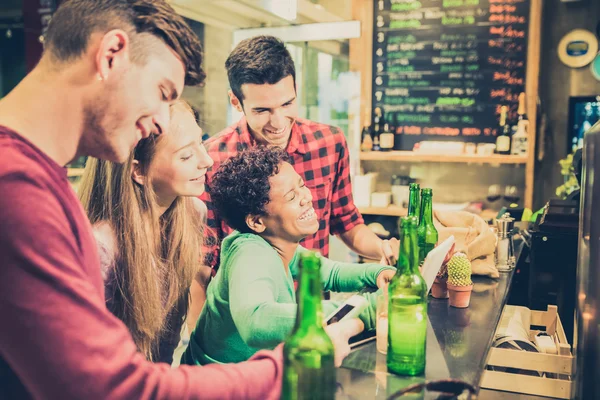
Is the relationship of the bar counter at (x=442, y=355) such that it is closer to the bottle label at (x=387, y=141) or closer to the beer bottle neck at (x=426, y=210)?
the beer bottle neck at (x=426, y=210)

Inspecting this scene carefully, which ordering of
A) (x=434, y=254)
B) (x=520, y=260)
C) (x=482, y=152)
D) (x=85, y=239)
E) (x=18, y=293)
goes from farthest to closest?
(x=482, y=152) < (x=520, y=260) < (x=434, y=254) < (x=85, y=239) < (x=18, y=293)

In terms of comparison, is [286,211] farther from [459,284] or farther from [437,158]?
[437,158]

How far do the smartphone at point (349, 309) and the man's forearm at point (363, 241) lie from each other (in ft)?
3.73

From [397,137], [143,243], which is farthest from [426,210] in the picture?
[397,137]

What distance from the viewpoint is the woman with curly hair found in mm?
1400

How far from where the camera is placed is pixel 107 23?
38.8 inches

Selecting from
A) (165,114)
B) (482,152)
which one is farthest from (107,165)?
(482,152)

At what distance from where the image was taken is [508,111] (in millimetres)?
4074

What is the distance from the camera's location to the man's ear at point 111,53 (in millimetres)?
969

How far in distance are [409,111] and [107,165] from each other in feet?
9.87

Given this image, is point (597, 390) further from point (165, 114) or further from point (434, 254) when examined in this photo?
point (165, 114)

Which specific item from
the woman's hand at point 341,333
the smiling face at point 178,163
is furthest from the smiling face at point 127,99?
the smiling face at point 178,163

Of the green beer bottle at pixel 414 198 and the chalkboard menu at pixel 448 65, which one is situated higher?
the chalkboard menu at pixel 448 65

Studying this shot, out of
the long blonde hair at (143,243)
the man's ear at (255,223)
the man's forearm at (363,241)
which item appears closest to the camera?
the long blonde hair at (143,243)
